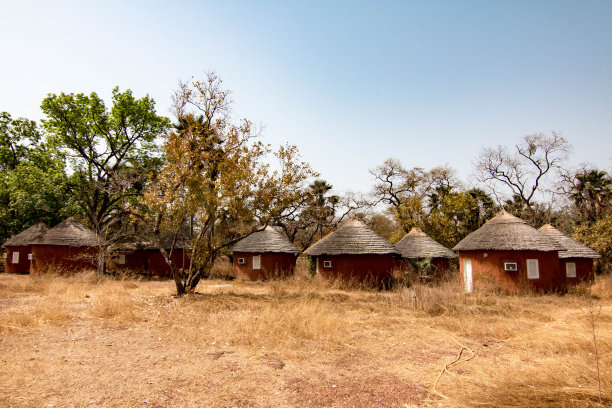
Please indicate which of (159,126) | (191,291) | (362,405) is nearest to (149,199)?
(191,291)

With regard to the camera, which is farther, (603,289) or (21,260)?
(21,260)

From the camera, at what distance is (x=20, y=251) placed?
26.2 metres

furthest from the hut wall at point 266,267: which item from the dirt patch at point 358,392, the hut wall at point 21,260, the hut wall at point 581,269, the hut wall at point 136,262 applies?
the dirt patch at point 358,392

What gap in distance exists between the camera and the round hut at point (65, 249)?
77.0 ft

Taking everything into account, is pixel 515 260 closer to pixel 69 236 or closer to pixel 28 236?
pixel 69 236

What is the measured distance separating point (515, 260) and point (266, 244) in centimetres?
1357

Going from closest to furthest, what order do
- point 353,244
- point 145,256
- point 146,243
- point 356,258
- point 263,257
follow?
point 356,258 → point 353,244 → point 263,257 → point 146,243 → point 145,256

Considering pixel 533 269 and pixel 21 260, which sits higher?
pixel 21 260

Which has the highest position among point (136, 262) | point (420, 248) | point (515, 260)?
point (420, 248)

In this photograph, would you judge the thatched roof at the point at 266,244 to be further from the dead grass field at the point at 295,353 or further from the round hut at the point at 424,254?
the dead grass field at the point at 295,353

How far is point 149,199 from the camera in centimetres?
1309

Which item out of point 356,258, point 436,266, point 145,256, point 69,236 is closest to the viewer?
point 356,258

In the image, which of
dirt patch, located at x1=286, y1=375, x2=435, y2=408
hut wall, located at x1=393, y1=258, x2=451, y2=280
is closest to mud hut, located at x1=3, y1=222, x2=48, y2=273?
hut wall, located at x1=393, y1=258, x2=451, y2=280

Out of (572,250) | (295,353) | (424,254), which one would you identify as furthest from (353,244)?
(295,353)
